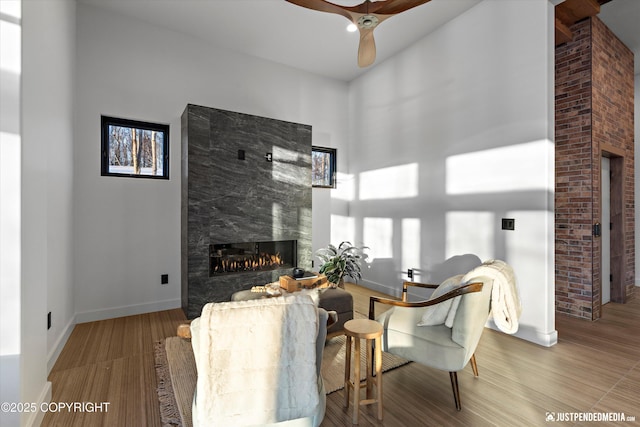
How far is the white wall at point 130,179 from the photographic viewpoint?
11.2 feet

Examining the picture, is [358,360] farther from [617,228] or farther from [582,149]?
[617,228]

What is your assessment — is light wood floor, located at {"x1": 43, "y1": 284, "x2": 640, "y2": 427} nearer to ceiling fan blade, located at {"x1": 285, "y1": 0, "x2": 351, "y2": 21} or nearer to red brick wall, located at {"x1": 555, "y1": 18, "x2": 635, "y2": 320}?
red brick wall, located at {"x1": 555, "y1": 18, "x2": 635, "y2": 320}

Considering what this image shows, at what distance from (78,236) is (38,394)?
1.99 m

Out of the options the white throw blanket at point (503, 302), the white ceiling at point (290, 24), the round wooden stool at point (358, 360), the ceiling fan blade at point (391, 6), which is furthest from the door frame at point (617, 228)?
the round wooden stool at point (358, 360)

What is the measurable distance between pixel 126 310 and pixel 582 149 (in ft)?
18.8

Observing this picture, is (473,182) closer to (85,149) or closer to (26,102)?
(26,102)

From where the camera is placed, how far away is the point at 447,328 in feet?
6.91

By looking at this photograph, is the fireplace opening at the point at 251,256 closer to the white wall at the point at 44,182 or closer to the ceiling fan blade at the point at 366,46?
the white wall at the point at 44,182

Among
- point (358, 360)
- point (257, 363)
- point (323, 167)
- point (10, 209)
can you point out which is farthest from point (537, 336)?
point (10, 209)

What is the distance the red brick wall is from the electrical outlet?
3.61 feet

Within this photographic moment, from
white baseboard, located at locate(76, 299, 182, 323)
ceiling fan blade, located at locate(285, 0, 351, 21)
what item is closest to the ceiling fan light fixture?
ceiling fan blade, located at locate(285, 0, 351, 21)

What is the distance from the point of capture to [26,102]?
5.59ft

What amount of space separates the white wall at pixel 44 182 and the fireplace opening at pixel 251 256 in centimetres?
146

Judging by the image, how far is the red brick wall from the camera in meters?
3.51
